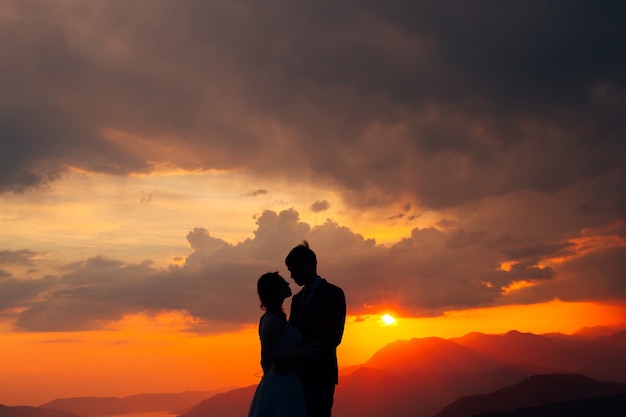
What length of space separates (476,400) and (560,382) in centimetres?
2723

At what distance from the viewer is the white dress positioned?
309 inches

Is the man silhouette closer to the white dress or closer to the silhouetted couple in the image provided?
the silhouetted couple

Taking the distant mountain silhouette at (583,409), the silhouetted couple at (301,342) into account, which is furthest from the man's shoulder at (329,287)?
the distant mountain silhouette at (583,409)

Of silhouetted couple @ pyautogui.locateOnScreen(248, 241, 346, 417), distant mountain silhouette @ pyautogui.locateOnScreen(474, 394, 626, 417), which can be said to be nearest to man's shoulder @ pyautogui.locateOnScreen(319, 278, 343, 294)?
silhouetted couple @ pyautogui.locateOnScreen(248, 241, 346, 417)

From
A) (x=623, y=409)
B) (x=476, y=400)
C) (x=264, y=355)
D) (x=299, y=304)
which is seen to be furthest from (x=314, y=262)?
(x=476, y=400)

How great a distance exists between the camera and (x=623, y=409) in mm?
93750

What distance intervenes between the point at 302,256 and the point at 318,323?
2.83 ft

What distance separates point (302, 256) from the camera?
8.03m

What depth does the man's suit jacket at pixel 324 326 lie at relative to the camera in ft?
26.0

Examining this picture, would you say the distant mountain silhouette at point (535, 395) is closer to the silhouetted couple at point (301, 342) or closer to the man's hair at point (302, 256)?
the silhouetted couple at point (301, 342)

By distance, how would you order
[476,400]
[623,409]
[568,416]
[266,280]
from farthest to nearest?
[476,400], [568,416], [623,409], [266,280]

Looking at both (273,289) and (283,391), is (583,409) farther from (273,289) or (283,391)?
(273,289)

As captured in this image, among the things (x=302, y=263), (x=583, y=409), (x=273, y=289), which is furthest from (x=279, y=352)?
(x=583, y=409)

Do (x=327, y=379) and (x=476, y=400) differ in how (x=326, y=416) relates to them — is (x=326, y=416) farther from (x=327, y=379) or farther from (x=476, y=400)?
(x=476, y=400)
